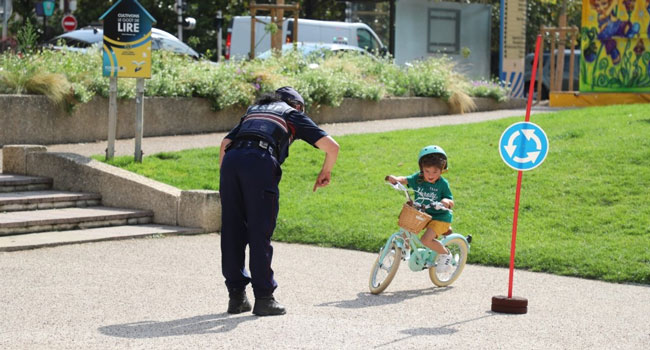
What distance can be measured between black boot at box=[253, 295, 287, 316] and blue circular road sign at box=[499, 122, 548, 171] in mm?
1927

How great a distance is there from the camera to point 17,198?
11984 millimetres

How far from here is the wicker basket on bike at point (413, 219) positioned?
8.55m

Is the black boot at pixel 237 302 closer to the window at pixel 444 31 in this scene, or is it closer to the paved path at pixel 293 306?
the paved path at pixel 293 306

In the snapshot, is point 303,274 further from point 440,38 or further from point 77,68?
point 440,38

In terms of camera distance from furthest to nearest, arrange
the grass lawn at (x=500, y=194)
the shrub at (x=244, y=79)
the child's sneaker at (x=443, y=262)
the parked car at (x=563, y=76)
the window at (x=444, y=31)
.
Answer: the parked car at (x=563, y=76) < the window at (x=444, y=31) < the shrub at (x=244, y=79) < the grass lawn at (x=500, y=194) < the child's sneaker at (x=443, y=262)

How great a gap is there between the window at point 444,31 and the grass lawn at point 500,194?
49.4 feet

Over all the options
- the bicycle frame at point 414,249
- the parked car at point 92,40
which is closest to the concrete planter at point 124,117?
the bicycle frame at point 414,249

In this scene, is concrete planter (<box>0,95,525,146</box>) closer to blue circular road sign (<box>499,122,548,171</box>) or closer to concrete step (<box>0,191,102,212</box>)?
concrete step (<box>0,191,102,212</box>)

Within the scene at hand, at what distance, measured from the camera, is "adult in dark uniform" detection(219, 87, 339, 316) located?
A: 7.33m

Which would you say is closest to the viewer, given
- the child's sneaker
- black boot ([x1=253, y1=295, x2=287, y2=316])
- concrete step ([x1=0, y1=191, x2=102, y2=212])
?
black boot ([x1=253, y1=295, x2=287, y2=316])

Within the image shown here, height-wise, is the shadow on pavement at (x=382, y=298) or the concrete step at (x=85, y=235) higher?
the shadow on pavement at (x=382, y=298)

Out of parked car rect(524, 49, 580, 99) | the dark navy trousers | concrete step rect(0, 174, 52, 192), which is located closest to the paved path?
the dark navy trousers

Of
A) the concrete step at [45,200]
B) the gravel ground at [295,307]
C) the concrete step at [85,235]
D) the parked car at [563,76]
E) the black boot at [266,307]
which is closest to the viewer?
the gravel ground at [295,307]

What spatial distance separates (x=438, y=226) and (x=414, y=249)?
0.84 ft
